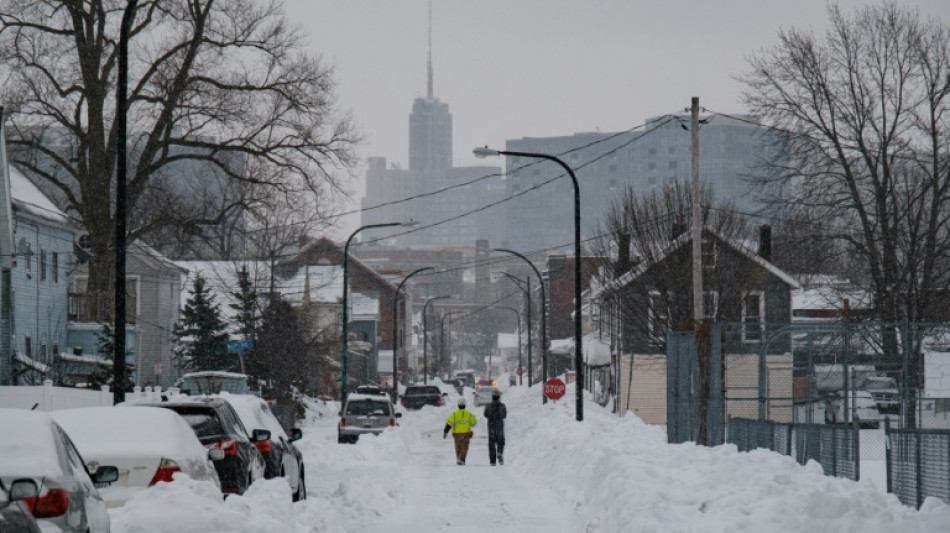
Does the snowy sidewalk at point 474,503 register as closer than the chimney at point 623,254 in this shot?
Yes

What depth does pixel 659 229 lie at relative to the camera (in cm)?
4891

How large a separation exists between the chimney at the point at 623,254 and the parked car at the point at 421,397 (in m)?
17.4

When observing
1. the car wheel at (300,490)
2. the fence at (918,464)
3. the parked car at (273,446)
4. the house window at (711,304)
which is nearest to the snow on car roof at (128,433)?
the parked car at (273,446)

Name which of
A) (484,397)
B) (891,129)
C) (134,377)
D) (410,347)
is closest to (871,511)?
(891,129)

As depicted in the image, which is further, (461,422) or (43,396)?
(43,396)

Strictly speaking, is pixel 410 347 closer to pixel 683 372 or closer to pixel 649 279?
A: pixel 649 279

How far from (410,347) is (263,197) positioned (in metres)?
88.0

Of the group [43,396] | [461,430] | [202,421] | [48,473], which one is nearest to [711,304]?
[461,430]

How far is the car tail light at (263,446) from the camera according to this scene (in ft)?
59.2

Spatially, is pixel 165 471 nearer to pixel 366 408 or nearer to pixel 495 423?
pixel 495 423

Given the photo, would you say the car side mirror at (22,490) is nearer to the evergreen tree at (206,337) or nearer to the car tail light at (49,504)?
the car tail light at (49,504)

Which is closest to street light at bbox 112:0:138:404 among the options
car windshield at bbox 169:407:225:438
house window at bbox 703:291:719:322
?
car windshield at bbox 169:407:225:438

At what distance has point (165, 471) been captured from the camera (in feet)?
41.4

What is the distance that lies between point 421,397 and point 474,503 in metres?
46.1
